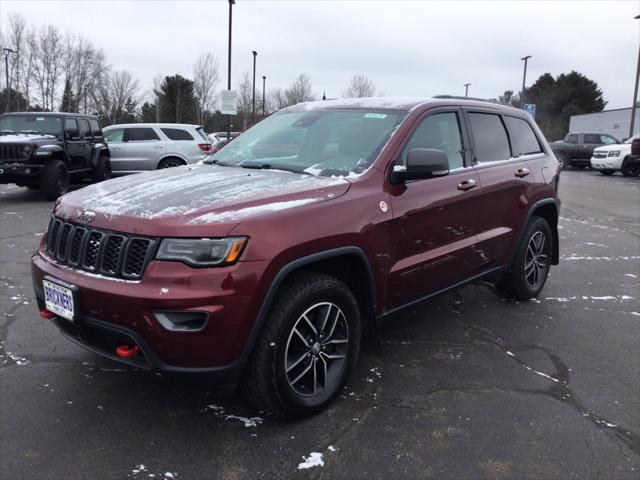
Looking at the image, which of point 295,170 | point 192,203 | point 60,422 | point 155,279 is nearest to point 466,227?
point 295,170

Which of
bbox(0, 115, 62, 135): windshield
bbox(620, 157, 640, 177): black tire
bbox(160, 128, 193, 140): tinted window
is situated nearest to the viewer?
bbox(0, 115, 62, 135): windshield

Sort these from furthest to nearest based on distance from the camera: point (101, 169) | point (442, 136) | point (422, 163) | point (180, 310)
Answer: point (101, 169), point (442, 136), point (422, 163), point (180, 310)

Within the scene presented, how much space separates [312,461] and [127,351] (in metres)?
1.02

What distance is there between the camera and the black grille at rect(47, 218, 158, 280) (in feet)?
8.01

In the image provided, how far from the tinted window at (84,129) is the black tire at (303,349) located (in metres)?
10.6

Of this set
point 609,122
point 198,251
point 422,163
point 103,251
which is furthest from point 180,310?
point 609,122

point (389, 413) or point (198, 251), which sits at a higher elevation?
point (198, 251)

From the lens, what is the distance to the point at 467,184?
3.80 meters

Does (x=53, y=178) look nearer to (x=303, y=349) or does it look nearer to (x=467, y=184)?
(x=467, y=184)

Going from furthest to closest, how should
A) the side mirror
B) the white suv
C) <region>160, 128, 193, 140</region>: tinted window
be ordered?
the white suv < <region>160, 128, 193, 140</region>: tinted window < the side mirror

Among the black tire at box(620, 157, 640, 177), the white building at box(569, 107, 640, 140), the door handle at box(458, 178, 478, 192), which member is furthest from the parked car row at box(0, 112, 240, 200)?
the white building at box(569, 107, 640, 140)

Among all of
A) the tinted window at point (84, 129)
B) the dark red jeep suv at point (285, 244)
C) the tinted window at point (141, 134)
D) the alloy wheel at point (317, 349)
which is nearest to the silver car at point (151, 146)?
the tinted window at point (141, 134)

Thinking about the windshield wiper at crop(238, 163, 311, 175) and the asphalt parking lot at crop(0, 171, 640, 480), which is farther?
the windshield wiper at crop(238, 163, 311, 175)

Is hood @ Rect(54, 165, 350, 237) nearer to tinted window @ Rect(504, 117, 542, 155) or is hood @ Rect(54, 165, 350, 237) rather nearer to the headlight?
the headlight
